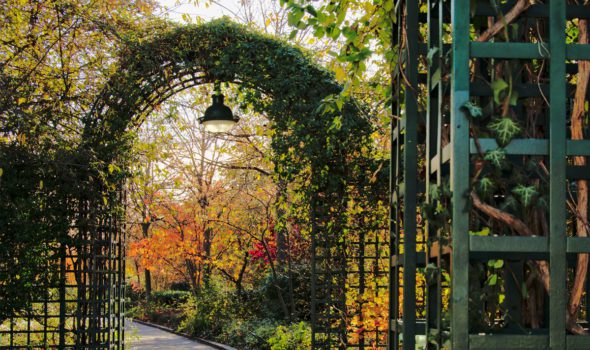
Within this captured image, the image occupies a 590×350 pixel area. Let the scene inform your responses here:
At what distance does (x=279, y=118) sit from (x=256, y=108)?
0.31 meters

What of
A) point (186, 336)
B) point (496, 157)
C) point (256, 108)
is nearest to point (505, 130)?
point (496, 157)

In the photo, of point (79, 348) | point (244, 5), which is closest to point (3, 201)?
point (79, 348)

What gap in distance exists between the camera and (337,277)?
8984 mm

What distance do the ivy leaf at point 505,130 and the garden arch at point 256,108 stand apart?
579 cm

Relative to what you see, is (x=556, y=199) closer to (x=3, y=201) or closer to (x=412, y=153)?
Result: (x=412, y=153)

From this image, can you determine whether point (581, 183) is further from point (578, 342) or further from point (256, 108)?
point (256, 108)

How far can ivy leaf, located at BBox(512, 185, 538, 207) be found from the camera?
2582 mm

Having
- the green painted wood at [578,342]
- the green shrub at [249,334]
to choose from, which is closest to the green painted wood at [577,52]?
the green painted wood at [578,342]

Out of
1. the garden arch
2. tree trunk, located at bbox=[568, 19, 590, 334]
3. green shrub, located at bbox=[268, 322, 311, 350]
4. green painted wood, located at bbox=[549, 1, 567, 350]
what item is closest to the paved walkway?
green shrub, located at bbox=[268, 322, 311, 350]

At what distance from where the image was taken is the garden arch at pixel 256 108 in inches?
337

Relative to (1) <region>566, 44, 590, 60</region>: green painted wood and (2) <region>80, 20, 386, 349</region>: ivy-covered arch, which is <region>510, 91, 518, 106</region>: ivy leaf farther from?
(2) <region>80, 20, 386, 349</region>: ivy-covered arch

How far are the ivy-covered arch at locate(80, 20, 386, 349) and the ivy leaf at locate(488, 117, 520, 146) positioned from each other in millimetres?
5814

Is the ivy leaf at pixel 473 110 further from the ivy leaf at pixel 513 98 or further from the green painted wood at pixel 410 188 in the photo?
the green painted wood at pixel 410 188

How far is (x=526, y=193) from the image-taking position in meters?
2.59
